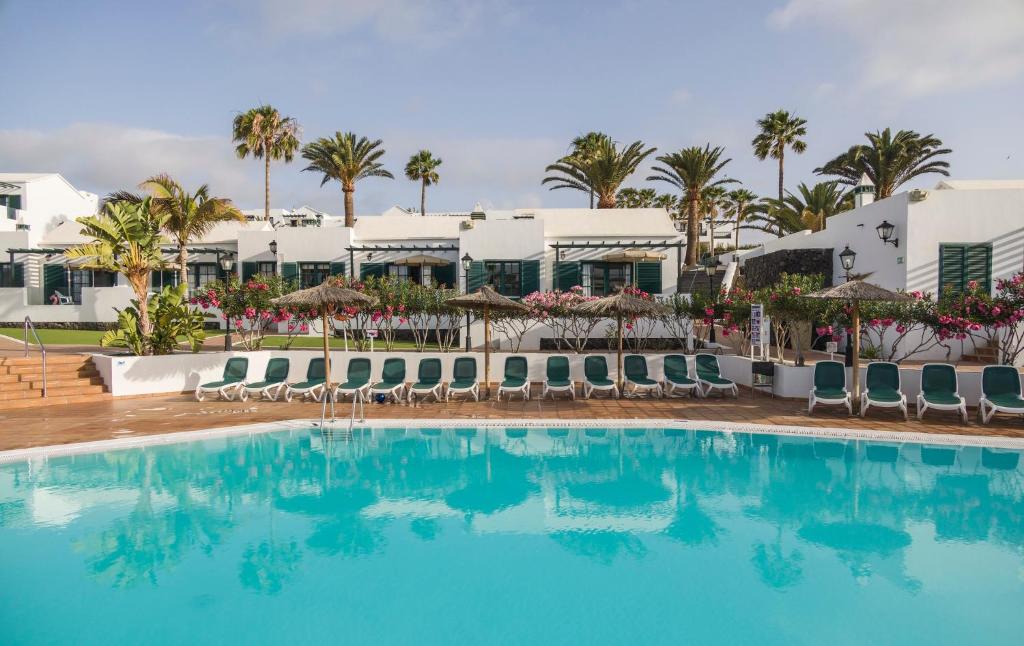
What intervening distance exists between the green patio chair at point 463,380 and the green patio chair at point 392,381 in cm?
102

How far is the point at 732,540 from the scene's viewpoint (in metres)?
6.19

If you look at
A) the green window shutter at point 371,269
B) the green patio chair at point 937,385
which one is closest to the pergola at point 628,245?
the green window shutter at point 371,269

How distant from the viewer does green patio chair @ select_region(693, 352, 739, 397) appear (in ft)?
42.1

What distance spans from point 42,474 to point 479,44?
43.4 feet

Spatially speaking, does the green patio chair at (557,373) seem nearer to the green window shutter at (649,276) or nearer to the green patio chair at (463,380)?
the green patio chair at (463,380)

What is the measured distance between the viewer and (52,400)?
12.4m

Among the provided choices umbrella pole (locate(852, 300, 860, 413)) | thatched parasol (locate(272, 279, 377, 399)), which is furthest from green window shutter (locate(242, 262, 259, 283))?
umbrella pole (locate(852, 300, 860, 413))

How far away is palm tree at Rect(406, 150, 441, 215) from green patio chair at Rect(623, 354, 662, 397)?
33653mm

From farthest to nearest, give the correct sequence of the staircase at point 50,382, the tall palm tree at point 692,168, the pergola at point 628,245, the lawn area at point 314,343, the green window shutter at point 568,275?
the tall palm tree at point 692,168, the green window shutter at point 568,275, the pergola at point 628,245, the lawn area at point 314,343, the staircase at point 50,382

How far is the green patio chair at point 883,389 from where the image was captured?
10.7 m

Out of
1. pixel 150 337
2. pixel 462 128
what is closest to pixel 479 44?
pixel 462 128

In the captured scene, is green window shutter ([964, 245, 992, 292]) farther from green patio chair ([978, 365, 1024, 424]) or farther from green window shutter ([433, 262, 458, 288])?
green window shutter ([433, 262, 458, 288])

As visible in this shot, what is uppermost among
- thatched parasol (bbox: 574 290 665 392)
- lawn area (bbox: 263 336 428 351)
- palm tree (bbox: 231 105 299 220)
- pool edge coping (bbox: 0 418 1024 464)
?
palm tree (bbox: 231 105 299 220)

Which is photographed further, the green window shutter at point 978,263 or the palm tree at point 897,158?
the palm tree at point 897,158
